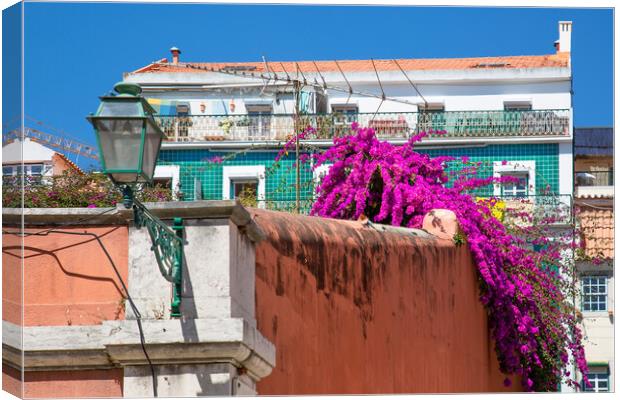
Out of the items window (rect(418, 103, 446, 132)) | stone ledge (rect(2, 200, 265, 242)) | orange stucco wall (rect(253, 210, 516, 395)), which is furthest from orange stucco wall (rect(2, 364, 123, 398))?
window (rect(418, 103, 446, 132))

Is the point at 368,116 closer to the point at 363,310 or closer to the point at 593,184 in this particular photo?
the point at 593,184

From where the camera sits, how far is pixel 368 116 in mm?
30375

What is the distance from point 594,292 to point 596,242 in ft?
3.84

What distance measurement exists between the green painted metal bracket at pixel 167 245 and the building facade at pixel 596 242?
13906 millimetres

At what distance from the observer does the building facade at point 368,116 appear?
29438 mm

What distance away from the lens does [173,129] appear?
97.3 ft

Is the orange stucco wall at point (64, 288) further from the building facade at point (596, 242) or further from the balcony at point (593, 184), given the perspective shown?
the balcony at point (593, 184)

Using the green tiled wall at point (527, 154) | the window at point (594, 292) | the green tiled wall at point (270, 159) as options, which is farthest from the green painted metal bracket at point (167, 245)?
the green tiled wall at point (527, 154)

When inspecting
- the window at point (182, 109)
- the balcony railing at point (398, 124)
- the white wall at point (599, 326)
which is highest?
the window at point (182, 109)

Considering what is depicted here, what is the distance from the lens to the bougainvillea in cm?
1368

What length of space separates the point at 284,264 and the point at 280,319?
0.40 m

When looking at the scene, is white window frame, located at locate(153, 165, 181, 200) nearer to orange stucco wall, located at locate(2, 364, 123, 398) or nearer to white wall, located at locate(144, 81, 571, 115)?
white wall, located at locate(144, 81, 571, 115)

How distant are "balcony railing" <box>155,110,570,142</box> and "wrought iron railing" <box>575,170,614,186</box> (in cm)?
96

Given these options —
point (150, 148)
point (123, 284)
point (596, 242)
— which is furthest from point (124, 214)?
point (596, 242)
